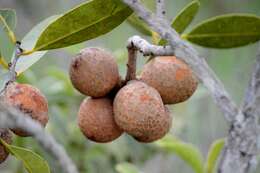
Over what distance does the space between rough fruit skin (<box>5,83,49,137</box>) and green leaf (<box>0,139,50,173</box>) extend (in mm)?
29

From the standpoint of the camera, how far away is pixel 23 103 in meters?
1.22

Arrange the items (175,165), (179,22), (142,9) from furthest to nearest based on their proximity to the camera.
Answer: (175,165) → (179,22) → (142,9)

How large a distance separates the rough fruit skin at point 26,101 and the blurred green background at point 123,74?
29.8 inches

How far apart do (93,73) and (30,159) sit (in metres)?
0.20

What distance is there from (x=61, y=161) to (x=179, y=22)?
0.63 meters

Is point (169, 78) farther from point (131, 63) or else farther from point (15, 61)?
point (15, 61)

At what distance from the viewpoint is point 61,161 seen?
→ 34.4 inches

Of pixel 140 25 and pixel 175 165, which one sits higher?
pixel 140 25

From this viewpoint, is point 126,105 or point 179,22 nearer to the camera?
point 126,105

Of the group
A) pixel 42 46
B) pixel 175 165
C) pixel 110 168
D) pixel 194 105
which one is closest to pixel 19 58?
pixel 42 46

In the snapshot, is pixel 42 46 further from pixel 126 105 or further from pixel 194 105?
pixel 194 105

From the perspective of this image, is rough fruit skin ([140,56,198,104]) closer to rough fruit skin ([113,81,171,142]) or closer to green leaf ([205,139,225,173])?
rough fruit skin ([113,81,171,142])

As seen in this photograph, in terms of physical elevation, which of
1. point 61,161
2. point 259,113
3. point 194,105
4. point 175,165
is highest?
point 61,161

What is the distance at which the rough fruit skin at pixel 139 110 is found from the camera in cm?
127
